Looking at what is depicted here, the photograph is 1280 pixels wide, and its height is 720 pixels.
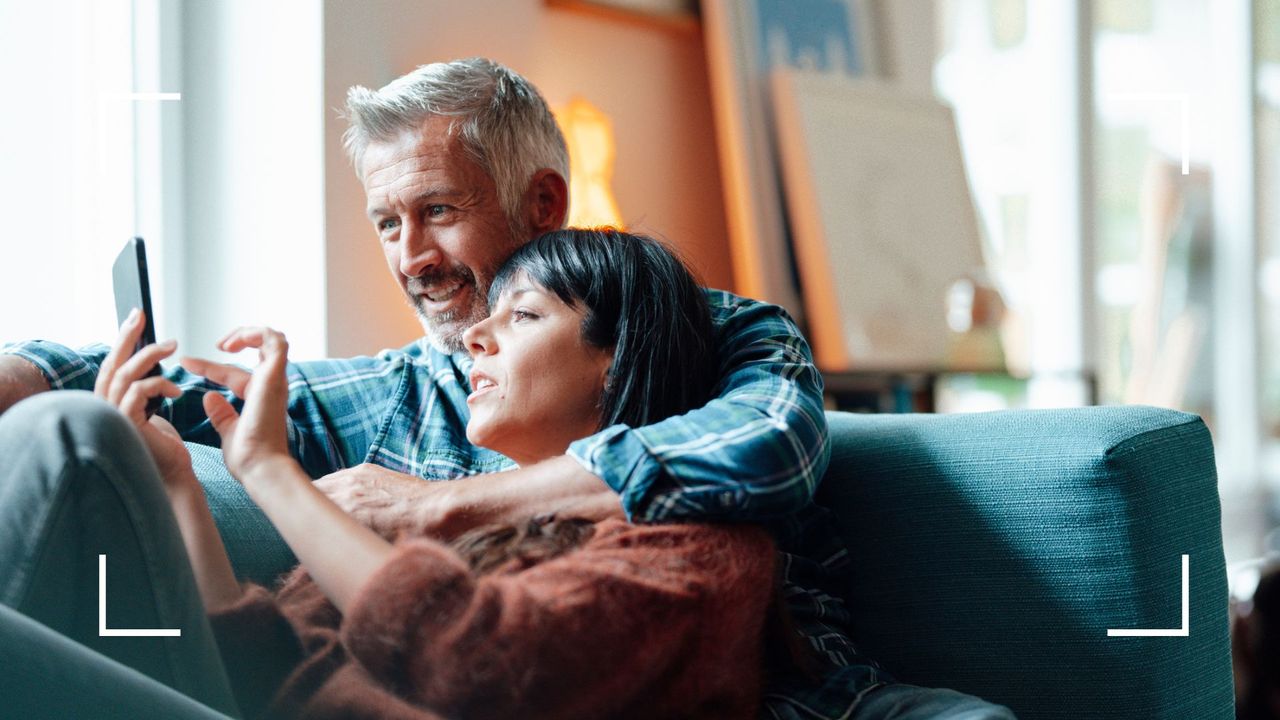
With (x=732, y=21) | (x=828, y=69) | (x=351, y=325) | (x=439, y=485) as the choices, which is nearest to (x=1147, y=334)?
(x=828, y=69)

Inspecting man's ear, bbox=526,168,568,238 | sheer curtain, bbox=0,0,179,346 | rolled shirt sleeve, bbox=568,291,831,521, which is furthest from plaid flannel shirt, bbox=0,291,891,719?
sheer curtain, bbox=0,0,179,346

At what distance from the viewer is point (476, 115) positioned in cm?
165

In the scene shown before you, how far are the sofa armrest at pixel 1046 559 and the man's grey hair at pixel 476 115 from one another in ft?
2.00

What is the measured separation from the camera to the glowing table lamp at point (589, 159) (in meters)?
2.70

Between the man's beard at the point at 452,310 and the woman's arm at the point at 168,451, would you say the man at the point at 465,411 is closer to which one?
the man's beard at the point at 452,310

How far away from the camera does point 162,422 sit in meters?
1.33

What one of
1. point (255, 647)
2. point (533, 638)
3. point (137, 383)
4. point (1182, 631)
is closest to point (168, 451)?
point (137, 383)

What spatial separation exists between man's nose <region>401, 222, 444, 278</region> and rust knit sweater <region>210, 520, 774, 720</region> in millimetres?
633

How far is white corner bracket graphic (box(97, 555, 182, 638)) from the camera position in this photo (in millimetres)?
925

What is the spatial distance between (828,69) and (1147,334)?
201 cm

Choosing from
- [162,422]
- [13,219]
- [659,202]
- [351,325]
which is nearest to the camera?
[162,422]

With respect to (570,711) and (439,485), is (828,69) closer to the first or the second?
(439,485)

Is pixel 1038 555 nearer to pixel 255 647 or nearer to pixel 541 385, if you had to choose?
pixel 541 385

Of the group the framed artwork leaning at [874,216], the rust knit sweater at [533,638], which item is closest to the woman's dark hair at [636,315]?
the rust knit sweater at [533,638]
